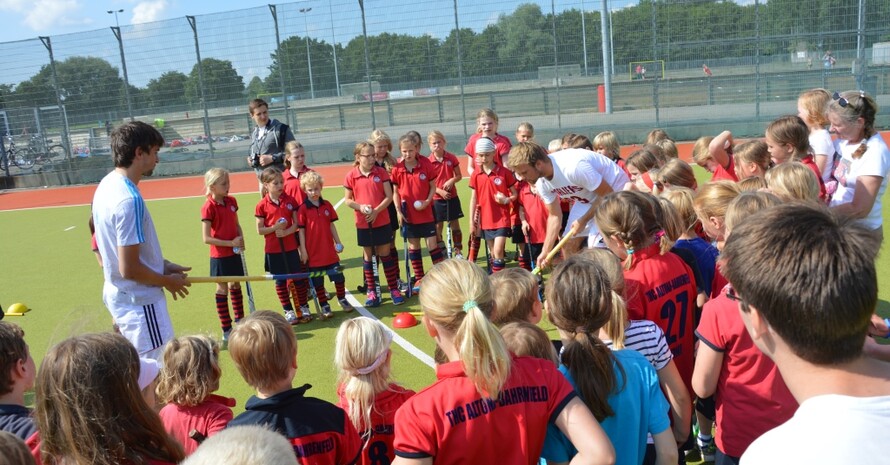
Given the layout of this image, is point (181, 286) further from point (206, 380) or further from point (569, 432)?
point (569, 432)

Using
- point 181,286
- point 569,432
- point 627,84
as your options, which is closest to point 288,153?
point 181,286

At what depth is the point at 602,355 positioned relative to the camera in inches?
106

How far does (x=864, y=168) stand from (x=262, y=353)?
4376 millimetres

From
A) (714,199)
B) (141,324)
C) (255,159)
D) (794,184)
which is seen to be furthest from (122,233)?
(255,159)

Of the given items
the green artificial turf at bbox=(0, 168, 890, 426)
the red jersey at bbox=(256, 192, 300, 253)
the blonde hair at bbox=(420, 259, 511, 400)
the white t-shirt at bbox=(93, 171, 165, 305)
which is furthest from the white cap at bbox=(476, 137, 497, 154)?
the blonde hair at bbox=(420, 259, 511, 400)

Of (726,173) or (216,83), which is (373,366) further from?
(216,83)

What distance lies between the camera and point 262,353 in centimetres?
291

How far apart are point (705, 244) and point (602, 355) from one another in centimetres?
192

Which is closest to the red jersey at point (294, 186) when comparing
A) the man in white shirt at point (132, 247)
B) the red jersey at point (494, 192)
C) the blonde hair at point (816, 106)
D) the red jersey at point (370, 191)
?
the red jersey at point (370, 191)

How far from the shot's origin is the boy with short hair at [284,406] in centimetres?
→ 274

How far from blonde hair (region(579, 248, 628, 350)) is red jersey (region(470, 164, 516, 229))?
4772 mm

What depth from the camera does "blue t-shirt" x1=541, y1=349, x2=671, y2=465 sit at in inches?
107

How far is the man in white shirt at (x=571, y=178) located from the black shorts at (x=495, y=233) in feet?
Result: 6.41

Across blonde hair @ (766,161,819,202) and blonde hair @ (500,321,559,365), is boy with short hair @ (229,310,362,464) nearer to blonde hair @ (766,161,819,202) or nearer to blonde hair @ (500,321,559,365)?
blonde hair @ (500,321,559,365)
